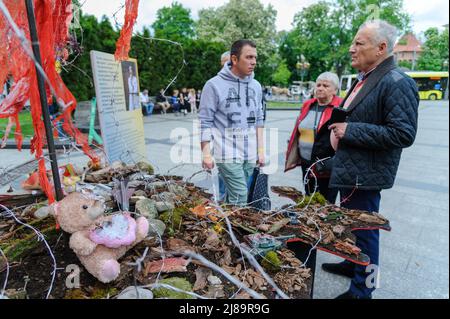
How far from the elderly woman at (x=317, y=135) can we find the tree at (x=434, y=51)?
168ft

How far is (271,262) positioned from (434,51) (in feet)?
183

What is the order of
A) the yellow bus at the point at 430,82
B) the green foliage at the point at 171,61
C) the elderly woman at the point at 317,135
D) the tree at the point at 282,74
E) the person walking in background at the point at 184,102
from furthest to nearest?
1. the tree at the point at 282,74
2. the yellow bus at the point at 430,82
3. the person walking in background at the point at 184,102
4. the green foliage at the point at 171,61
5. the elderly woman at the point at 317,135

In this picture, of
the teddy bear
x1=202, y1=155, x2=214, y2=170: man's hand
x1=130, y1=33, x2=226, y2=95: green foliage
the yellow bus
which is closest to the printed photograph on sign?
x1=202, y1=155, x2=214, y2=170: man's hand

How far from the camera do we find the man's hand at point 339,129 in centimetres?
188

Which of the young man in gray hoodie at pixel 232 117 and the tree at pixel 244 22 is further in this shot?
the tree at pixel 244 22

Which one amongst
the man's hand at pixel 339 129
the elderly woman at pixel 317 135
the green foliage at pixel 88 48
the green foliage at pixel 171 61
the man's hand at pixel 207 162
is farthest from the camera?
the green foliage at pixel 171 61

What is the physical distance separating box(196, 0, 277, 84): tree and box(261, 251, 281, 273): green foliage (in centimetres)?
2751

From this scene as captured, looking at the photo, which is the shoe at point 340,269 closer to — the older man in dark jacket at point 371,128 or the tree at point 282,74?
the older man in dark jacket at point 371,128

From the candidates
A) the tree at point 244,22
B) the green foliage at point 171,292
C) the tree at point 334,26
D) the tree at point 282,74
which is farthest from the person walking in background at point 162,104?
the tree at point 282,74

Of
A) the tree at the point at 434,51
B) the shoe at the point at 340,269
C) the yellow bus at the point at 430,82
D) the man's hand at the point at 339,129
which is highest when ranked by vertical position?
the tree at the point at 434,51

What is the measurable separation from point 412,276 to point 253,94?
6.56 ft

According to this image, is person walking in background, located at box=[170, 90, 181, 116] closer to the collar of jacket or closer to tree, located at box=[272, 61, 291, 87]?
the collar of jacket

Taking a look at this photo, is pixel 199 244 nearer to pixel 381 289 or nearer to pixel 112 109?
pixel 381 289

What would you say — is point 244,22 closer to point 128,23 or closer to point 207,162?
point 207,162
